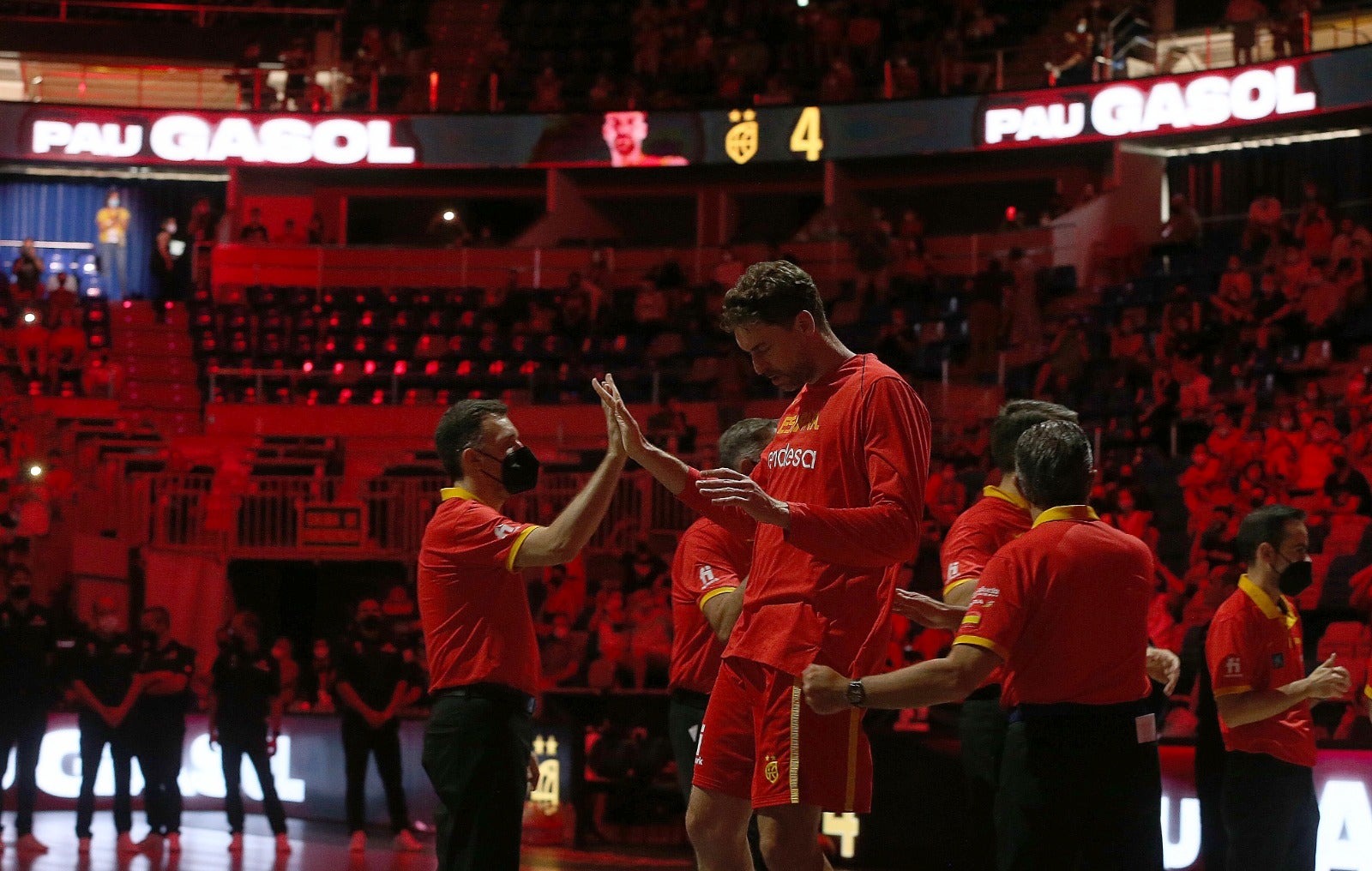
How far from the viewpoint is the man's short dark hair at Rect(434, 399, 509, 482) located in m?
5.61

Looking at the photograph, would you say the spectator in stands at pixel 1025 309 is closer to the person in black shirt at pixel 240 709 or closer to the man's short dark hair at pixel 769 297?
the person in black shirt at pixel 240 709

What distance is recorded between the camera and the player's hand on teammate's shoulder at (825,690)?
398 centimetres

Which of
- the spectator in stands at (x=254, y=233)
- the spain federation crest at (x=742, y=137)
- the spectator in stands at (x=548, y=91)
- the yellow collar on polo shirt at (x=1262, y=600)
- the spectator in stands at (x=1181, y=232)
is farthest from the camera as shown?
the spectator in stands at (x=548, y=91)

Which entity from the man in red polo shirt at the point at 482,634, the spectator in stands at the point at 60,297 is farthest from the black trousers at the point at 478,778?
the spectator in stands at the point at 60,297

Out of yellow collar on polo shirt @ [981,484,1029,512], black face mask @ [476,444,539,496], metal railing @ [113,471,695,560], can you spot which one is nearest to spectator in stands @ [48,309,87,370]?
metal railing @ [113,471,695,560]

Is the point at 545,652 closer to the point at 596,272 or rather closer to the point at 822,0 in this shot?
the point at 596,272

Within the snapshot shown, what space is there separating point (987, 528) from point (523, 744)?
5.92 ft

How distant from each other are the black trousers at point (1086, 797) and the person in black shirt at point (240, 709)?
8.68 m

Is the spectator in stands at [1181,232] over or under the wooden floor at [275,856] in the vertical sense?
over

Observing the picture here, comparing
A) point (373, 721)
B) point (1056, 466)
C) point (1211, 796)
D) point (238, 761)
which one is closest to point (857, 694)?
point (1056, 466)

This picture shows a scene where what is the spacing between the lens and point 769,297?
4.33m

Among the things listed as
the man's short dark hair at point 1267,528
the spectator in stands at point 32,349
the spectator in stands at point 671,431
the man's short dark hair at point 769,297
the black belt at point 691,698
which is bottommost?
the black belt at point 691,698

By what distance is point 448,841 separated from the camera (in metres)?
5.24

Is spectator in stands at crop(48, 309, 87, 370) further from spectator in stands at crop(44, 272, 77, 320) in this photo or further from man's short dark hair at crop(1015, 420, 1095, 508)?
man's short dark hair at crop(1015, 420, 1095, 508)
